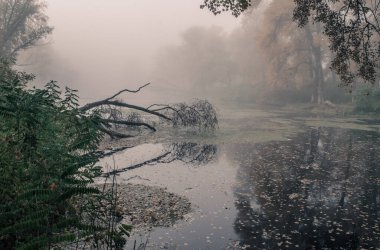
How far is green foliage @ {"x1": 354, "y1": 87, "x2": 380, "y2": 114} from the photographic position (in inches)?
1730

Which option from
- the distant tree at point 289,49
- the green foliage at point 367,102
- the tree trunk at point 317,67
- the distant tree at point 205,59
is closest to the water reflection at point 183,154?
the green foliage at point 367,102

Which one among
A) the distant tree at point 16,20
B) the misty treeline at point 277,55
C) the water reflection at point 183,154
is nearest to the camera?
the misty treeline at point 277,55

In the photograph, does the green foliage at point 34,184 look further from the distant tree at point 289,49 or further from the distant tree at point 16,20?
the distant tree at point 289,49

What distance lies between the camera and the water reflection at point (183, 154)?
2100cm

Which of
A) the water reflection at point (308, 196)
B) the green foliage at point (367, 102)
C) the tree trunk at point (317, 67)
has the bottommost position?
the water reflection at point (308, 196)

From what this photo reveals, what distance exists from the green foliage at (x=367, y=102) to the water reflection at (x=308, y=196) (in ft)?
65.6

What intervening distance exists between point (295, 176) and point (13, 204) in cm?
1456

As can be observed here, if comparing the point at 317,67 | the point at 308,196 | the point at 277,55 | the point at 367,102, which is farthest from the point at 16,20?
the point at 367,102

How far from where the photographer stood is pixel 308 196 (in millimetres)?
15227

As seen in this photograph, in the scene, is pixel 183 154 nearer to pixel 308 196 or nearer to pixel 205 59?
pixel 308 196

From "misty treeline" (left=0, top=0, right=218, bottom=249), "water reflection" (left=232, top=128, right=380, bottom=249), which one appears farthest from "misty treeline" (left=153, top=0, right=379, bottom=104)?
"misty treeline" (left=0, top=0, right=218, bottom=249)

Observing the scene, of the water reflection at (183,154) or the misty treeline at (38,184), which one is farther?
the water reflection at (183,154)

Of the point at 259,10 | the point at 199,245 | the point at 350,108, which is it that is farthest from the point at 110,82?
the point at 199,245

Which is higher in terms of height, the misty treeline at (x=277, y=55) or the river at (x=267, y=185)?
the misty treeline at (x=277, y=55)
